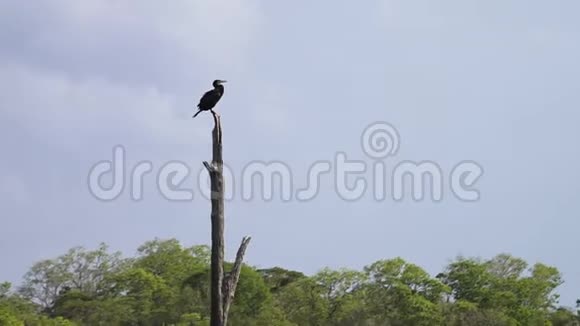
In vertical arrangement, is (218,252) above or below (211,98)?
below

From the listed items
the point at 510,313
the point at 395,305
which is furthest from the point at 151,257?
the point at 510,313

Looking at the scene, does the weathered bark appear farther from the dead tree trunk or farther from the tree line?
the tree line

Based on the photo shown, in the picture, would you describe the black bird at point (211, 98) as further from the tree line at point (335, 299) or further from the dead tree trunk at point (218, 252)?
the tree line at point (335, 299)

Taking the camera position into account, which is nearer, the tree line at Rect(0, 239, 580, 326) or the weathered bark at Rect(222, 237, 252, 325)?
the weathered bark at Rect(222, 237, 252, 325)

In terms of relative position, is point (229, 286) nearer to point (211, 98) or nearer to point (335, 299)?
point (211, 98)

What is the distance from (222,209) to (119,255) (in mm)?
56620

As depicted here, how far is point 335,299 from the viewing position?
5756 cm

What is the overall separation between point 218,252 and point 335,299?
4366cm

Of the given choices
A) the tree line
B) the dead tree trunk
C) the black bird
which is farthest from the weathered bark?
the tree line

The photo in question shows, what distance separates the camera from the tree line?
5319cm

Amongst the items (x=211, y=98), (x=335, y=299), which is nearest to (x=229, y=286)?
(x=211, y=98)

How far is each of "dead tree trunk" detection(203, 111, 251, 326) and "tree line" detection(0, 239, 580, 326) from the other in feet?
117

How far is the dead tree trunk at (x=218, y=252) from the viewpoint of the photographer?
1473 centimetres

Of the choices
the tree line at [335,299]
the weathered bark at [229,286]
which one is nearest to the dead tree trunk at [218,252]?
the weathered bark at [229,286]
